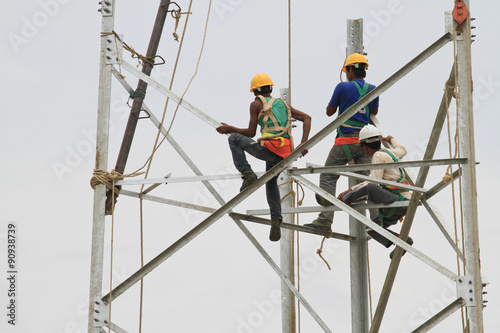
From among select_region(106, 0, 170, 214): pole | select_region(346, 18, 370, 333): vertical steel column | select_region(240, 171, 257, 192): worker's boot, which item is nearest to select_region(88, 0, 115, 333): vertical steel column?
select_region(106, 0, 170, 214): pole

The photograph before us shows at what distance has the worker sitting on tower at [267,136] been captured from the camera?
14.5 meters

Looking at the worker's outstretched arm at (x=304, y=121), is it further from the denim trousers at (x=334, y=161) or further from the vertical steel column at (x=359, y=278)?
the vertical steel column at (x=359, y=278)

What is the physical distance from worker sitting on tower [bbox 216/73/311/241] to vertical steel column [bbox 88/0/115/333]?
1.53 metres

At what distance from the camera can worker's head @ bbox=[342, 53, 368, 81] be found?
16.3 metres

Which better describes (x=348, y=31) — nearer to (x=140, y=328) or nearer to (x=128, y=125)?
(x=128, y=125)

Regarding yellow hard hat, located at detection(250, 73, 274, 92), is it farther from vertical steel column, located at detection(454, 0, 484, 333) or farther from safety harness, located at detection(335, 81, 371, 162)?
vertical steel column, located at detection(454, 0, 484, 333)

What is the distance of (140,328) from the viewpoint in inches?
556

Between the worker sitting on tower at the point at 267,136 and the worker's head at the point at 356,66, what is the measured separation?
198 centimetres

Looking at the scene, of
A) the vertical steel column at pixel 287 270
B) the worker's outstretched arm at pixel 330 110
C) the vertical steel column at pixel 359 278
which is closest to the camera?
the worker's outstretched arm at pixel 330 110

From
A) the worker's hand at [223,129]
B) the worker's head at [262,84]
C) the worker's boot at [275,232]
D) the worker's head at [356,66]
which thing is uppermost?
the worker's head at [356,66]

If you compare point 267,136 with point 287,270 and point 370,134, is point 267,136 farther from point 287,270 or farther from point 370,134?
point 287,270

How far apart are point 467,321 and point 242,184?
3401mm

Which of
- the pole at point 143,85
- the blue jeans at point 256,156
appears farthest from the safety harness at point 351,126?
the pole at point 143,85

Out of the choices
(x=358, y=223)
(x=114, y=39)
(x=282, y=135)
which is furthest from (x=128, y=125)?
(x=358, y=223)
